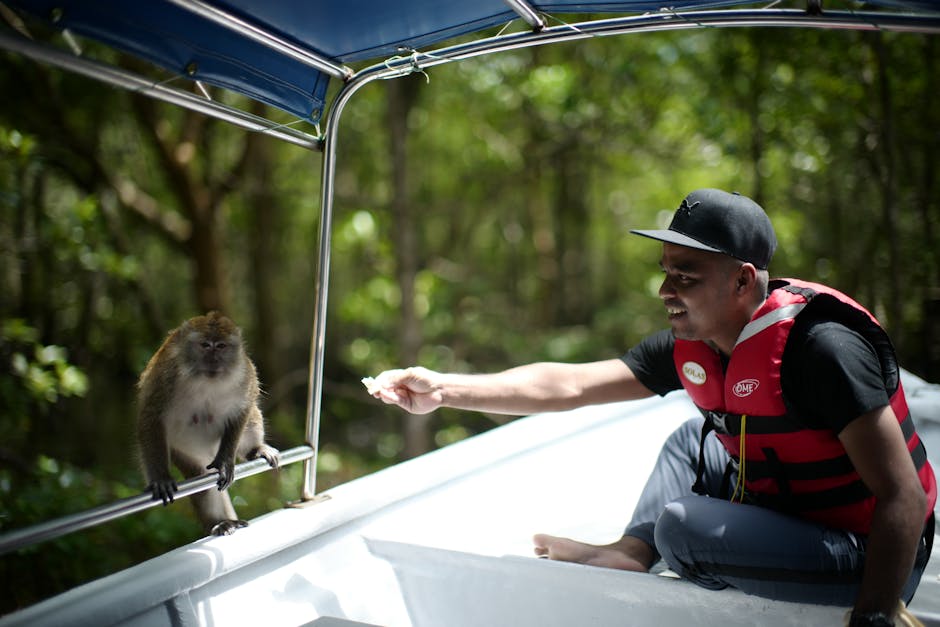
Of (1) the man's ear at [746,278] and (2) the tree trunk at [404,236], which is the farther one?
(2) the tree trunk at [404,236]

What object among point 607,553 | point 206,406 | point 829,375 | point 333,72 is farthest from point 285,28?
point 607,553

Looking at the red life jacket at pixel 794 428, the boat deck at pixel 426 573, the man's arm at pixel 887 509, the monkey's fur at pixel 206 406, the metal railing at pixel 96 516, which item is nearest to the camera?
the metal railing at pixel 96 516

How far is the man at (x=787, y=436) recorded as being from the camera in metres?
1.63

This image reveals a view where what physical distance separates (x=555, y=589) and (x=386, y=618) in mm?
520

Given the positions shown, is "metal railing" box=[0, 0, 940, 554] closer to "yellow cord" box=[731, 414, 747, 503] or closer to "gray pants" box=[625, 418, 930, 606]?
"yellow cord" box=[731, 414, 747, 503]

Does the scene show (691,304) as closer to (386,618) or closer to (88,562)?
(386,618)

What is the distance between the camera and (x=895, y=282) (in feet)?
18.8

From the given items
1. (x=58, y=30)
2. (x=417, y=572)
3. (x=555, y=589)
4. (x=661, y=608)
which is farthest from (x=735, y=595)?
(x=58, y=30)

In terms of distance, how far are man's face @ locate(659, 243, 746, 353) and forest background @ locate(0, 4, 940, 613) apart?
6.29ft

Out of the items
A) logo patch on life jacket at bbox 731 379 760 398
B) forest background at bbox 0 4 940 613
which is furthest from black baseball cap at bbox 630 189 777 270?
forest background at bbox 0 4 940 613

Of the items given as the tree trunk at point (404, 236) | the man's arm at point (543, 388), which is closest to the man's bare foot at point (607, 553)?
the man's arm at point (543, 388)

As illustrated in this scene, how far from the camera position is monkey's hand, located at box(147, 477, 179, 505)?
182 cm

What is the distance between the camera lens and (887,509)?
5.28 ft

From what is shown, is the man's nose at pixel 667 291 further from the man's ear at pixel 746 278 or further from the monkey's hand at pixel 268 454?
the monkey's hand at pixel 268 454
